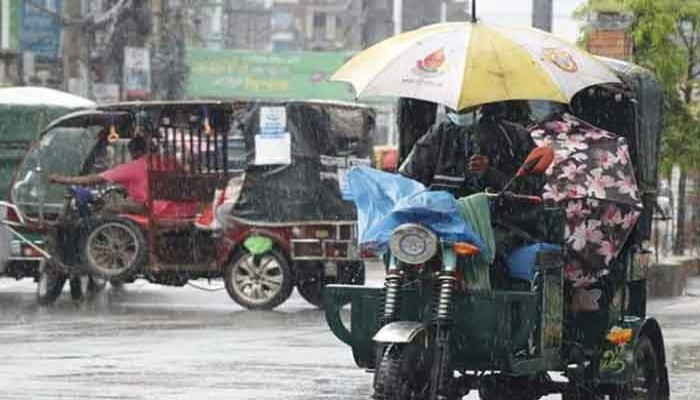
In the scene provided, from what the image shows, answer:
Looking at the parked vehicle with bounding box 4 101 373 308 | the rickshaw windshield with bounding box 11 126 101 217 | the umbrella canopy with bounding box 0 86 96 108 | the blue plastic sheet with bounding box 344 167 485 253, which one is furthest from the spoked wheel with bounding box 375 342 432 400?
the umbrella canopy with bounding box 0 86 96 108

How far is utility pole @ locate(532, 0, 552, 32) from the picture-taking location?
42.6 m

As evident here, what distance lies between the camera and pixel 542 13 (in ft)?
142

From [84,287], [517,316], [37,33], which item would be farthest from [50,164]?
[37,33]

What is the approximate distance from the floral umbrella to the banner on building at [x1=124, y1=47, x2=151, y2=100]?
36398mm

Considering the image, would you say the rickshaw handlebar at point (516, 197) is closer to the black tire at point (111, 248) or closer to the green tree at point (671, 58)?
the black tire at point (111, 248)

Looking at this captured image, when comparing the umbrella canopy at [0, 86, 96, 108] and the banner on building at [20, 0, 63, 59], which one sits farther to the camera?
the banner on building at [20, 0, 63, 59]

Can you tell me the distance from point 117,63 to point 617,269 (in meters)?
42.7

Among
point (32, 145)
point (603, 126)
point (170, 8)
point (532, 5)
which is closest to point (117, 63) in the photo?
point (170, 8)

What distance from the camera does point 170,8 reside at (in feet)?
173

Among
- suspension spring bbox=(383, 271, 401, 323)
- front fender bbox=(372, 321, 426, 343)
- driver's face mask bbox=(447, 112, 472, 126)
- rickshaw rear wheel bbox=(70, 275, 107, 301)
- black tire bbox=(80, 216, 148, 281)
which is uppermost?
driver's face mask bbox=(447, 112, 472, 126)

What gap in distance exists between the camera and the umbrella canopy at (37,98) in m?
23.5

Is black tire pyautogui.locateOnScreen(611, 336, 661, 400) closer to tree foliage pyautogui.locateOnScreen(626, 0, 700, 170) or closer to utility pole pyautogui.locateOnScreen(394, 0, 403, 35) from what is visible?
tree foliage pyautogui.locateOnScreen(626, 0, 700, 170)

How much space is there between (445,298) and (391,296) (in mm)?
282

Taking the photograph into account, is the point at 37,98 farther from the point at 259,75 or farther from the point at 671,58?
the point at 259,75
